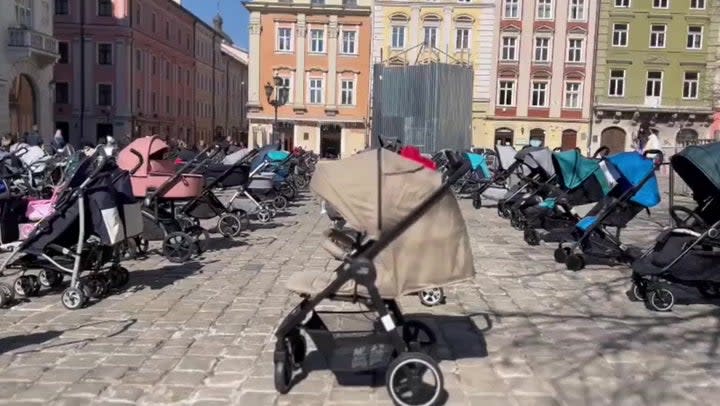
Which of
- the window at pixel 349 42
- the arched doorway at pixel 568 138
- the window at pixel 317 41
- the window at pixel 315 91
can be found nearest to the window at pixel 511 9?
the arched doorway at pixel 568 138

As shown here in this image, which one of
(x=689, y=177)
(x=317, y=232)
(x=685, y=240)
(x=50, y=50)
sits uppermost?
(x=50, y=50)

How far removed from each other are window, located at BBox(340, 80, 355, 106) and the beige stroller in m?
47.6

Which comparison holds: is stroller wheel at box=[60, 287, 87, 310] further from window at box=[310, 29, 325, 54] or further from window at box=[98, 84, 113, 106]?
window at box=[98, 84, 113, 106]

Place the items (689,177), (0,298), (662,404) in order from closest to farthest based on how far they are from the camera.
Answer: (662,404)
(0,298)
(689,177)

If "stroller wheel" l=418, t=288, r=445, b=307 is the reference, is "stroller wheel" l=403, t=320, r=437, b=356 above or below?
above

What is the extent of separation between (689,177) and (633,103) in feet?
145

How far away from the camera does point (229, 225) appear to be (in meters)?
11.2

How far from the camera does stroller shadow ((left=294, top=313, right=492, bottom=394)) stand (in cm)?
471

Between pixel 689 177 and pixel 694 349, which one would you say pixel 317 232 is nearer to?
pixel 689 177

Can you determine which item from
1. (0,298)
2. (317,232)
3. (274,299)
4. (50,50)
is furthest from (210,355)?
(50,50)

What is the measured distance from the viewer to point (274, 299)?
702 centimetres

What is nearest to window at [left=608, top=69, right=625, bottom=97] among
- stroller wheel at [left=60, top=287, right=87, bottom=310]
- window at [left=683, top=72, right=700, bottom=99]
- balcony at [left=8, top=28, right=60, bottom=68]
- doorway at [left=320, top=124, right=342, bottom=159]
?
window at [left=683, top=72, right=700, bottom=99]

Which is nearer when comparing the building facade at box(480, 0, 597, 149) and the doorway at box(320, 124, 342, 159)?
the building facade at box(480, 0, 597, 149)

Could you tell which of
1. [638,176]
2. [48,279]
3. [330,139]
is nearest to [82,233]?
[48,279]
